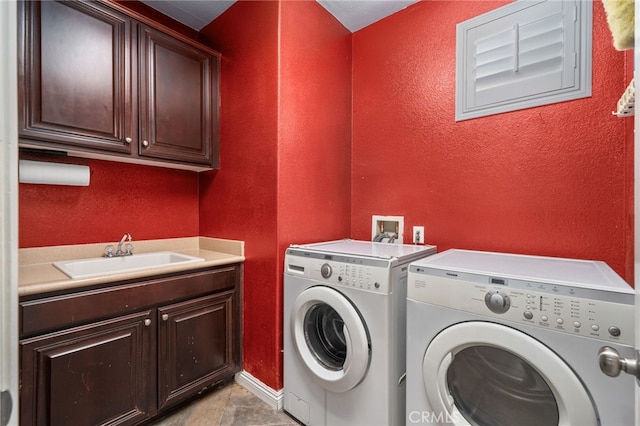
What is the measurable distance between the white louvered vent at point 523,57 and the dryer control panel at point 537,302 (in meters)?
1.08

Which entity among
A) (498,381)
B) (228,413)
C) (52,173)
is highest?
(52,173)

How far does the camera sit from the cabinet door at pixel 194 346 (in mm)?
1514

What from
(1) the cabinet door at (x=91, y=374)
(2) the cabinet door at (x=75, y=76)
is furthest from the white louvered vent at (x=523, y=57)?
(1) the cabinet door at (x=91, y=374)

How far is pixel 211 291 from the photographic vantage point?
1.72 metres

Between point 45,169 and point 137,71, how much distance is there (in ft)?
2.34

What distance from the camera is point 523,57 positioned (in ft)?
5.04

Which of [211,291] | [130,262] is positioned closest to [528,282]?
[211,291]

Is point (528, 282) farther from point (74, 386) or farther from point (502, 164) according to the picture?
point (74, 386)

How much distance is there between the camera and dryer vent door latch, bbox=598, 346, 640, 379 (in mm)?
A: 539

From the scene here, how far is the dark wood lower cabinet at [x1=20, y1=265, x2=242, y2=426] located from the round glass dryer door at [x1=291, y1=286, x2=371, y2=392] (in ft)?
1.77

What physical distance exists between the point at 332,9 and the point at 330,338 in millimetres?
2132

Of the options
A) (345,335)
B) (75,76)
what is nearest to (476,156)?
(345,335)

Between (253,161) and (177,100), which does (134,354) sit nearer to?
(253,161)

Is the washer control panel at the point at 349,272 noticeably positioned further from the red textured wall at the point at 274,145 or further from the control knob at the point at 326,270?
the red textured wall at the point at 274,145
